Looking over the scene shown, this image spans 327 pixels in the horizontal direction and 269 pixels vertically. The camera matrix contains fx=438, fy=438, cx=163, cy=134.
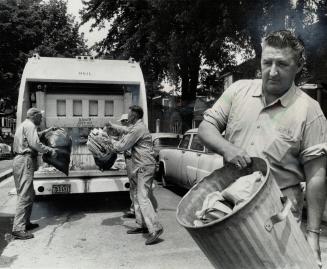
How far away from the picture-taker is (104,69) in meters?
9.22

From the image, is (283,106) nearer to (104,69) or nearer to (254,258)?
(254,258)

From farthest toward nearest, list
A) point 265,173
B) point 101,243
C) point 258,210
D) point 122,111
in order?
point 122,111 → point 101,243 → point 265,173 → point 258,210

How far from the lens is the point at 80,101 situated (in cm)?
999

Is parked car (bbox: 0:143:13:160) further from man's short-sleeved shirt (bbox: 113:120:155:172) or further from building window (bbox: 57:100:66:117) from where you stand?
man's short-sleeved shirt (bbox: 113:120:155:172)

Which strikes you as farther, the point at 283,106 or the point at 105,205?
the point at 105,205

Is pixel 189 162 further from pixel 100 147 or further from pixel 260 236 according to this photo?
pixel 260 236

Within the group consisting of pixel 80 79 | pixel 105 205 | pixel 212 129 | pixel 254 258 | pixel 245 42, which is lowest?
pixel 105 205

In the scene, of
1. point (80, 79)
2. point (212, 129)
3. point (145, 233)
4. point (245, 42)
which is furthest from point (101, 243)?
point (245, 42)

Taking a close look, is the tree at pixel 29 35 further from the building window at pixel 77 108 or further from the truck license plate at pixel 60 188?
the truck license plate at pixel 60 188

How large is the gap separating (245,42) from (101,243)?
10.8 meters

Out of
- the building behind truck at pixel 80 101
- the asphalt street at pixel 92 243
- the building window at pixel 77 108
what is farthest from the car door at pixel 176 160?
the building window at pixel 77 108

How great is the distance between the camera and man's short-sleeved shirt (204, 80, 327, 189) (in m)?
2.14

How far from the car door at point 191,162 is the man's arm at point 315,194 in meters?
7.03

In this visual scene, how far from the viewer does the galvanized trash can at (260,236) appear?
1.79 metres
